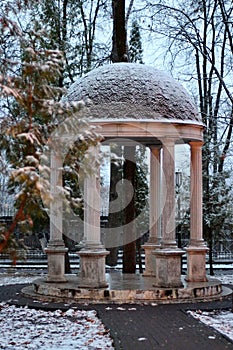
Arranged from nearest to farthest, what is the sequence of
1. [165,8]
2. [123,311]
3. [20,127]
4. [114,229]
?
[20,127], [123,311], [165,8], [114,229]

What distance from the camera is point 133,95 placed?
15984 millimetres

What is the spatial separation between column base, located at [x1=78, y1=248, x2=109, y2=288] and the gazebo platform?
0.21 meters

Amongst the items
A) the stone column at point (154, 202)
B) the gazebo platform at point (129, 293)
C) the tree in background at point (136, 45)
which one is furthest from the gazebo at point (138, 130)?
the tree in background at point (136, 45)

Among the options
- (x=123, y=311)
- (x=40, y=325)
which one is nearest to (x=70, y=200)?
(x=40, y=325)

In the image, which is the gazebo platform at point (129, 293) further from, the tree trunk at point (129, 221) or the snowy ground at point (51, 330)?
the tree trunk at point (129, 221)

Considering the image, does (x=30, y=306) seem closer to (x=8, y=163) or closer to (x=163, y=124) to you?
(x=163, y=124)

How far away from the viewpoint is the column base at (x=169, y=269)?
15.7 m

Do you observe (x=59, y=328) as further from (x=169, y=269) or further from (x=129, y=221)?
(x=129, y=221)

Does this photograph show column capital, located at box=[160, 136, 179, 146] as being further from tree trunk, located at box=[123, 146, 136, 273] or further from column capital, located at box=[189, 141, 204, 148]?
tree trunk, located at box=[123, 146, 136, 273]

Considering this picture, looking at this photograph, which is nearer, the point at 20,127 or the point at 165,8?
the point at 20,127

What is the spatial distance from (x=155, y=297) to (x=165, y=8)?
34.2ft

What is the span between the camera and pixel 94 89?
1623 cm

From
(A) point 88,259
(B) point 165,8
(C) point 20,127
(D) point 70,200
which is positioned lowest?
(A) point 88,259

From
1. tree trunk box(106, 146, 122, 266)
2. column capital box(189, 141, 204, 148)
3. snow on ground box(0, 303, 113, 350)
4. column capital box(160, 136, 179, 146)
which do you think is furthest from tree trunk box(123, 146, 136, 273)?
snow on ground box(0, 303, 113, 350)
